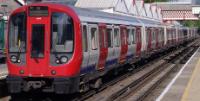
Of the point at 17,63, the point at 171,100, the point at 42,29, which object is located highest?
the point at 42,29

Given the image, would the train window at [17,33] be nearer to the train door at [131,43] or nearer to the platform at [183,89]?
the platform at [183,89]

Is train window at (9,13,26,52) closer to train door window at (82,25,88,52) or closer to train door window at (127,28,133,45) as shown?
train door window at (82,25,88,52)

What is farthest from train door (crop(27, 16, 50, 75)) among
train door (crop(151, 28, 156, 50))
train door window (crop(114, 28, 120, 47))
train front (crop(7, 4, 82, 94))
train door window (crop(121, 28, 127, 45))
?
train door (crop(151, 28, 156, 50))

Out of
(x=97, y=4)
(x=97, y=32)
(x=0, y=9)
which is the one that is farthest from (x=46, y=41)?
(x=97, y=4)

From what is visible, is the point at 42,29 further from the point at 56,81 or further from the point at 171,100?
the point at 171,100

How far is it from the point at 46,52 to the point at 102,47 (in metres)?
3.33

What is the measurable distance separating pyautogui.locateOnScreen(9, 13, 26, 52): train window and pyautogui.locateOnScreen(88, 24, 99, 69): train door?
2.11 m

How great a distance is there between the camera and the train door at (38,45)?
1323 centimetres

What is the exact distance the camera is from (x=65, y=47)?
13.2 metres

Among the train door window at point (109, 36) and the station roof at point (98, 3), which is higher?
the station roof at point (98, 3)

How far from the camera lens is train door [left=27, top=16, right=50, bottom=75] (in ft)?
43.4

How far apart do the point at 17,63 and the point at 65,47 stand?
1389mm

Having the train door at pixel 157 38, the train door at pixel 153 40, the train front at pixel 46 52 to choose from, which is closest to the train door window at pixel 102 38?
the train front at pixel 46 52

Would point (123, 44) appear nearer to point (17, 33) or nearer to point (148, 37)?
point (17, 33)
